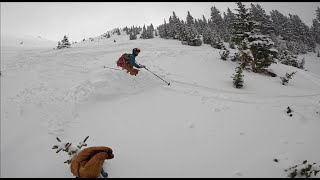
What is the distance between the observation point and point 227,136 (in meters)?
7.44

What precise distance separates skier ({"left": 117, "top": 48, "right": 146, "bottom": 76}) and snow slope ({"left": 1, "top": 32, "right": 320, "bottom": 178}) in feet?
1.49

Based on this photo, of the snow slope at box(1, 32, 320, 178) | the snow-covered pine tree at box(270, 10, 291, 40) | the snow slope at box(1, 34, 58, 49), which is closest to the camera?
the snow slope at box(1, 32, 320, 178)

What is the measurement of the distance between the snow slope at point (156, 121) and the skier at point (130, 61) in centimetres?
45

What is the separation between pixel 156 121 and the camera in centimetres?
832

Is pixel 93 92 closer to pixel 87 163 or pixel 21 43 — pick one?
pixel 87 163

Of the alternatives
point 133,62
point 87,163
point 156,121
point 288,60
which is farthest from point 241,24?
point 87,163

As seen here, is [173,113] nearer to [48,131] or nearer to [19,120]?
[48,131]

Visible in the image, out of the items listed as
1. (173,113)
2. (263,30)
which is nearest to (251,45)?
(173,113)

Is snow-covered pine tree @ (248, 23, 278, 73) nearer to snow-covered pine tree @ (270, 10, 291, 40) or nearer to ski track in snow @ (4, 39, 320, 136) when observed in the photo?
ski track in snow @ (4, 39, 320, 136)

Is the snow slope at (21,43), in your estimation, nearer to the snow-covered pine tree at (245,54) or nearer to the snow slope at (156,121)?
the snow slope at (156,121)

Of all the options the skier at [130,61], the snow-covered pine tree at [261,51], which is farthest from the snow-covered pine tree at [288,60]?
the skier at [130,61]

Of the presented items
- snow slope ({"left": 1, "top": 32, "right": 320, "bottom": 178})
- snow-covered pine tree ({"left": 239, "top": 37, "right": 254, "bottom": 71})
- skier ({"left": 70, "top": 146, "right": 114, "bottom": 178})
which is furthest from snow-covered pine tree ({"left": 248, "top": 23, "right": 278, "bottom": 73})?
skier ({"left": 70, "top": 146, "right": 114, "bottom": 178})

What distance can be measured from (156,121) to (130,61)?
4.07 meters

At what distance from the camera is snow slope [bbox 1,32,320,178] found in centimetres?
634
